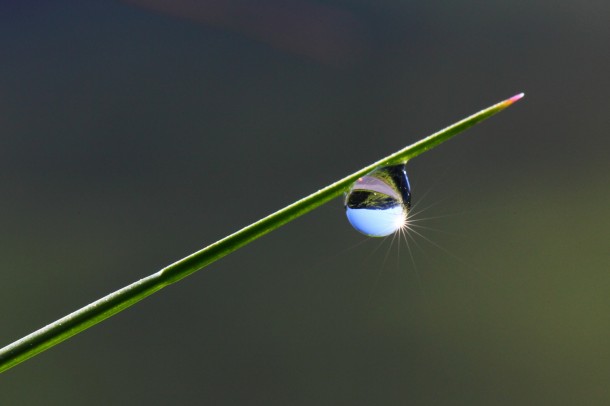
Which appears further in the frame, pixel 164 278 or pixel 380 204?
pixel 380 204

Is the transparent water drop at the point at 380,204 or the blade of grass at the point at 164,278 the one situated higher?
the transparent water drop at the point at 380,204

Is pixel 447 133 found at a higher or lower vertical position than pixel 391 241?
lower

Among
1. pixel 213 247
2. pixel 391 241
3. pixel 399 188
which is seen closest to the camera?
pixel 213 247

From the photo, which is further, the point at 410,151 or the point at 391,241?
the point at 391,241

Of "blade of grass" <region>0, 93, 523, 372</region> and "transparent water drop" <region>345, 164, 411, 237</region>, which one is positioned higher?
"transparent water drop" <region>345, 164, 411, 237</region>

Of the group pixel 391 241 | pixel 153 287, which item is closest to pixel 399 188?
pixel 153 287

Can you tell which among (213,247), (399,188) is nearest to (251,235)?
(213,247)

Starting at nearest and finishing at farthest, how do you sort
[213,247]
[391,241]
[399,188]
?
1. [213,247]
2. [399,188]
3. [391,241]

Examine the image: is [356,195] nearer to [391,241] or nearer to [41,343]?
[41,343]
